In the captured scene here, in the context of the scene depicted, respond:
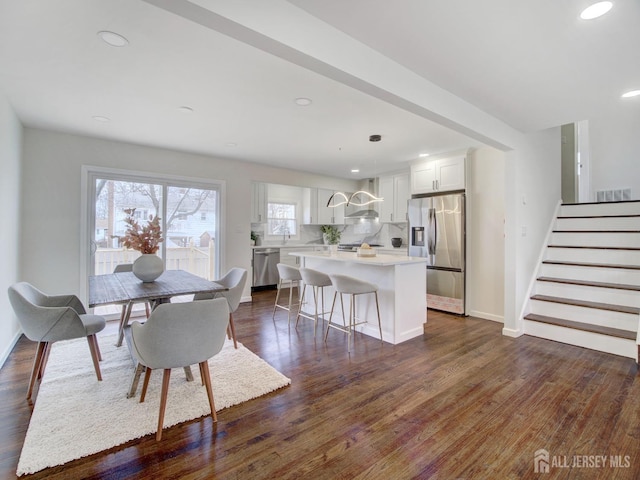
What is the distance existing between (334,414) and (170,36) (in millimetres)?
2710

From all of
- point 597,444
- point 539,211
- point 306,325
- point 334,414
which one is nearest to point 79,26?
point 334,414

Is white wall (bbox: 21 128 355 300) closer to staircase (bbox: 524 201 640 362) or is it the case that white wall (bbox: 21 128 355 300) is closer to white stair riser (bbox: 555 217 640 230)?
staircase (bbox: 524 201 640 362)

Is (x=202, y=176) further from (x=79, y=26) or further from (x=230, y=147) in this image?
(x=79, y=26)

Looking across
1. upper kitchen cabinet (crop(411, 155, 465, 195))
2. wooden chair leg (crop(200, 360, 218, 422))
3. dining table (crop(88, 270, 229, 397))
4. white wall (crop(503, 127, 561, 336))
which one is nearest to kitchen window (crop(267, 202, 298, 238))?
upper kitchen cabinet (crop(411, 155, 465, 195))

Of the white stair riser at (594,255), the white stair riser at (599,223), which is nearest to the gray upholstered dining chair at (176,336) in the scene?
the white stair riser at (594,255)

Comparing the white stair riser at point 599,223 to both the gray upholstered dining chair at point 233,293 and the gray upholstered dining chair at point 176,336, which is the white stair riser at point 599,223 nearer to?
the gray upholstered dining chair at point 233,293

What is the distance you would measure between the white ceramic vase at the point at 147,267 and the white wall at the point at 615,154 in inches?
263

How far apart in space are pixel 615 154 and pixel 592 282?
3.00m

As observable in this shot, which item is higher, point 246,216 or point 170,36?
point 170,36

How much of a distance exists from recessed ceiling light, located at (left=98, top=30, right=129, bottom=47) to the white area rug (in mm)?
2475

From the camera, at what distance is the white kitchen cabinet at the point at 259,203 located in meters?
6.50

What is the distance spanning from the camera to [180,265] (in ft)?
16.2

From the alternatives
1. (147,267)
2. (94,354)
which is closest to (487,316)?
(147,267)

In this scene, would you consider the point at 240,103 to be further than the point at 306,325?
No
